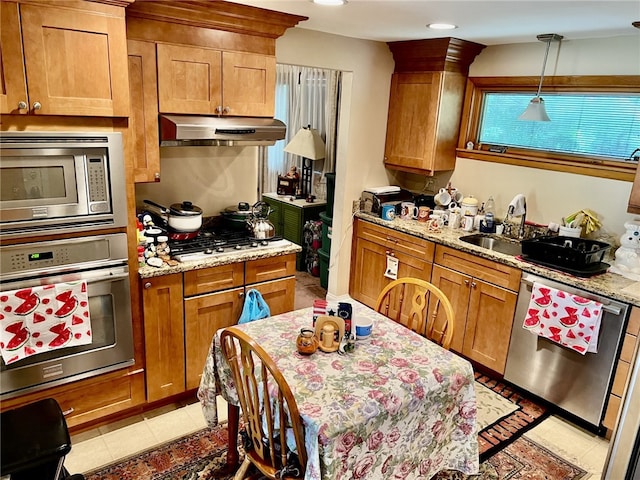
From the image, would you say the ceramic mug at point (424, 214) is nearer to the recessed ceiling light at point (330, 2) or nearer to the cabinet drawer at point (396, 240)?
the cabinet drawer at point (396, 240)

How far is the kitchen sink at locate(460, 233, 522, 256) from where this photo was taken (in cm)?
341

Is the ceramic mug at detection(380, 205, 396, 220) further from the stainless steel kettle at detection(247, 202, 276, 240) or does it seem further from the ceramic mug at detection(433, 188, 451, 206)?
the stainless steel kettle at detection(247, 202, 276, 240)

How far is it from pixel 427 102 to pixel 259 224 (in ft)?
5.61

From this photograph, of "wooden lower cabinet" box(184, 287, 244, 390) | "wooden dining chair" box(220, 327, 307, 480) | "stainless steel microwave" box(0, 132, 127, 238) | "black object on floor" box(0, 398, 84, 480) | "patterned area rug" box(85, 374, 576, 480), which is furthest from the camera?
"wooden lower cabinet" box(184, 287, 244, 390)

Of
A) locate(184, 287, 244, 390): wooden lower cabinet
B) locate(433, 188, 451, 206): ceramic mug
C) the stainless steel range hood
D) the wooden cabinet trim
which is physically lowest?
locate(184, 287, 244, 390): wooden lower cabinet

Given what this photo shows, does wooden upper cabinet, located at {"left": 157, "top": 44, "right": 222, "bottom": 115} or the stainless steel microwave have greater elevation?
wooden upper cabinet, located at {"left": 157, "top": 44, "right": 222, "bottom": 115}

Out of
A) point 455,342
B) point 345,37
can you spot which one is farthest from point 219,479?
point 345,37

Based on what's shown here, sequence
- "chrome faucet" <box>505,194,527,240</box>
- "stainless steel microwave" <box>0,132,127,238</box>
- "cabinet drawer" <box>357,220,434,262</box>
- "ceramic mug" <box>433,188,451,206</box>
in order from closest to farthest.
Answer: "stainless steel microwave" <box>0,132,127,238</box>, "chrome faucet" <box>505,194,527,240</box>, "cabinet drawer" <box>357,220,434,262</box>, "ceramic mug" <box>433,188,451,206</box>

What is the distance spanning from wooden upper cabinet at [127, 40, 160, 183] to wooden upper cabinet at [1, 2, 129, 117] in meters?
0.29

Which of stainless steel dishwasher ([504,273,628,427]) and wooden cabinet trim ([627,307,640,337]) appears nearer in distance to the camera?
wooden cabinet trim ([627,307,640,337])

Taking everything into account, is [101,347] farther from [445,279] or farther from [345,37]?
[345,37]

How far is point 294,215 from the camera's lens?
505 cm

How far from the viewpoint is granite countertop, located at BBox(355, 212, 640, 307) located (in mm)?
2529

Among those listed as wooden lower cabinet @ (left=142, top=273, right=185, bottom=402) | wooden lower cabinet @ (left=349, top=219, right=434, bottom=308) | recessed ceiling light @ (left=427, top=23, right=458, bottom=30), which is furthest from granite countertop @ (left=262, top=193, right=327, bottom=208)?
wooden lower cabinet @ (left=142, top=273, right=185, bottom=402)
